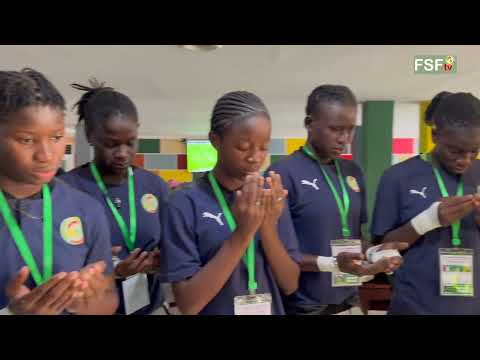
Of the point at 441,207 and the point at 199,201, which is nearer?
the point at 199,201

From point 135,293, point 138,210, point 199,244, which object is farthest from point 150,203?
point 199,244

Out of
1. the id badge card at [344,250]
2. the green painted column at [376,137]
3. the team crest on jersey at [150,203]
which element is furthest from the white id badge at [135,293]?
the green painted column at [376,137]

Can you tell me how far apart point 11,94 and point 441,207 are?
1367mm

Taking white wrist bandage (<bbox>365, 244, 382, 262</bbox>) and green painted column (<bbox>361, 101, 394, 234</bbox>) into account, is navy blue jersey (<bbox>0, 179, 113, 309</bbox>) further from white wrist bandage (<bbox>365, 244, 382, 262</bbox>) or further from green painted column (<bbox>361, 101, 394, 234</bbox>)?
green painted column (<bbox>361, 101, 394, 234</bbox>)

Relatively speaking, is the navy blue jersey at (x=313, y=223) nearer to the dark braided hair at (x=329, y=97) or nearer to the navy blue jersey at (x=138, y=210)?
the dark braided hair at (x=329, y=97)

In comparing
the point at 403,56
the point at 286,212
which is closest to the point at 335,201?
the point at 286,212

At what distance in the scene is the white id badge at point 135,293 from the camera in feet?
5.08

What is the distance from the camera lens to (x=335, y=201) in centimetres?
164

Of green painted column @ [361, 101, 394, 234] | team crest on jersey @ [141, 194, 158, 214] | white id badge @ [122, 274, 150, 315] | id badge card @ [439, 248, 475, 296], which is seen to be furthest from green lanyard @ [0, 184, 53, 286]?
green painted column @ [361, 101, 394, 234]

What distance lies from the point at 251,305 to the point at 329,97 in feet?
3.10

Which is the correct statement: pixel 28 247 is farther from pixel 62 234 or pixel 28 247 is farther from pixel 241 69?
pixel 241 69

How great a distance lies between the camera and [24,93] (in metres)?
1.02

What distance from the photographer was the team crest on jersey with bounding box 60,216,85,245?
1.07 meters

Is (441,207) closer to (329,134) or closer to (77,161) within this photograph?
(329,134)
